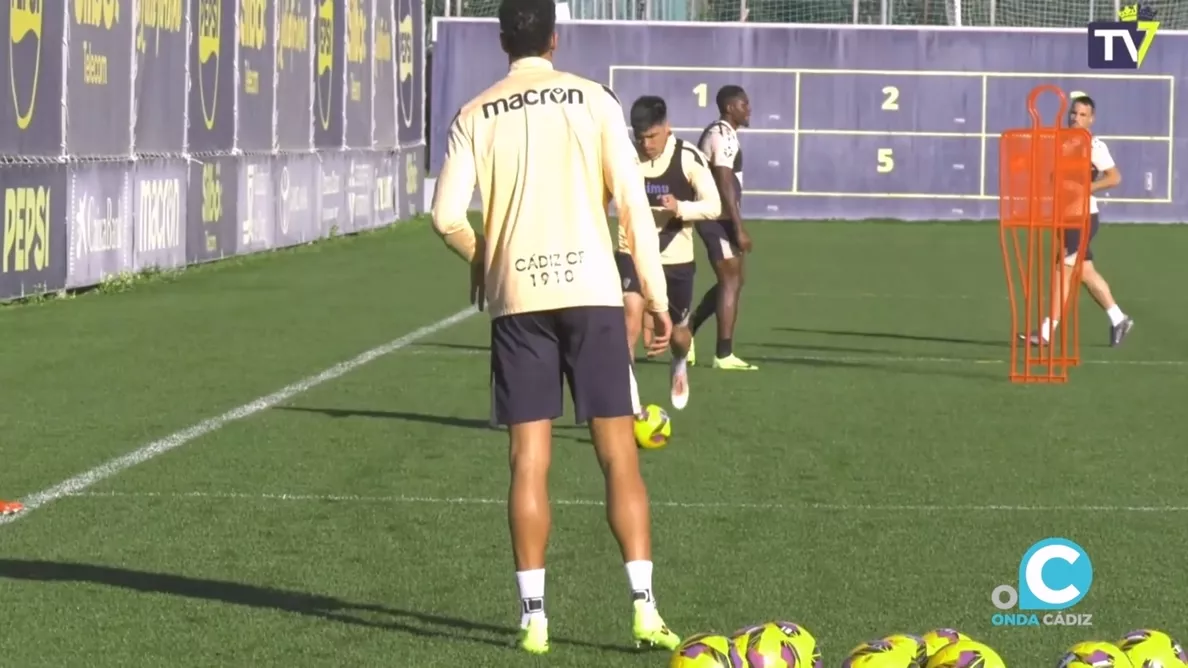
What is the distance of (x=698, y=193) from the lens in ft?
43.7

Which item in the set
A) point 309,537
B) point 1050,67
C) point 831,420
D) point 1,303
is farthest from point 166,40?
point 1050,67

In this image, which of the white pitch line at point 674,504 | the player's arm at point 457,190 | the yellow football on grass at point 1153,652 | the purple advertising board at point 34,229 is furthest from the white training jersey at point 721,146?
the yellow football on grass at point 1153,652

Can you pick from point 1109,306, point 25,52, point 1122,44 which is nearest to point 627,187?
point 1109,306

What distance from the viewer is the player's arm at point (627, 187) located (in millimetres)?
6820

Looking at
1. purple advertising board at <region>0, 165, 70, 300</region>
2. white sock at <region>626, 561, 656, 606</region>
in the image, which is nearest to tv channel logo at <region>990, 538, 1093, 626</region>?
white sock at <region>626, 561, 656, 606</region>

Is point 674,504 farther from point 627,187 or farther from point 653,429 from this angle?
point 627,187

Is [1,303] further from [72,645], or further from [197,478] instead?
[72,645]

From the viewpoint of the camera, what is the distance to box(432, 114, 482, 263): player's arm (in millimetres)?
6871

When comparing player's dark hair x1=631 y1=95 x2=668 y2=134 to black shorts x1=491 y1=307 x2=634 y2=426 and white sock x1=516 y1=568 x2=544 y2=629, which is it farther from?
white sock x1=516 y1=568 x2=544 y2=629

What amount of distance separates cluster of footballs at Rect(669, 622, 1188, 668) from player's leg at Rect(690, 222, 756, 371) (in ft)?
31.4

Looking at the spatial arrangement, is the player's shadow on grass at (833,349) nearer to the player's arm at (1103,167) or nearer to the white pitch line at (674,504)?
the player's arm at (1103,167)

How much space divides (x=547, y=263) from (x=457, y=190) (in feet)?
1.17

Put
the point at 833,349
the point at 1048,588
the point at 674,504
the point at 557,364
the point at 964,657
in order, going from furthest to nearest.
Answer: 1. the point at 833,349
2. the point at 674,504
3. the point at 1048,588
4. the point at 557,364
5. the point at 964,657

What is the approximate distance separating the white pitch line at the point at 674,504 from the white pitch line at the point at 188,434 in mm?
199
